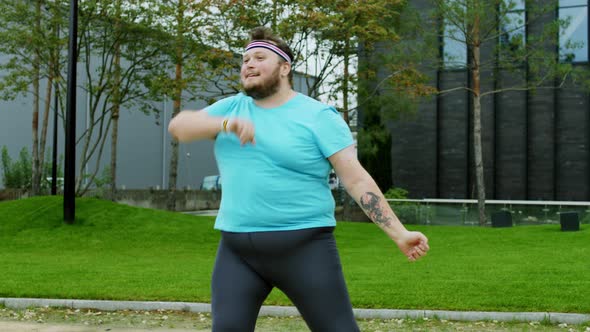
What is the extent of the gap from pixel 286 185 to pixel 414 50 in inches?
951

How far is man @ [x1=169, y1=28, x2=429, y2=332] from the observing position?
10.3ft

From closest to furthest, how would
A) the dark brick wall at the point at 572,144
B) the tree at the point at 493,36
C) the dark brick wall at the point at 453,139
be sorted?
the tree at the point at 493,36 → the dark brick wall at the point at 572,144 → the dark brick wall at the point at 453,139

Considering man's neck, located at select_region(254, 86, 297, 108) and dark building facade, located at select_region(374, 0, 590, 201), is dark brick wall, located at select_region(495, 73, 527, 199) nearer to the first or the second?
dark building facade, located at select_region(374, 0, 590, 201)

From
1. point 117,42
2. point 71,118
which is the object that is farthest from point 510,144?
point 71,118

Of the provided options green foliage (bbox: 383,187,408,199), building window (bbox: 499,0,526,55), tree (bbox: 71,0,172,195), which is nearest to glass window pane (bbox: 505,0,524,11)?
building window (bbox: 499,0,526,55)

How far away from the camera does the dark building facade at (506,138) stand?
32031mm

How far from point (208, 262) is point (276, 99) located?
36.8 ft

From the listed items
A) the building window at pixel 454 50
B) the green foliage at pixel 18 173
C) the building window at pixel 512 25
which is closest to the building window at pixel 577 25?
the building window at pixel 512 25

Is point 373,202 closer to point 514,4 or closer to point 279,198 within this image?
point 279,198

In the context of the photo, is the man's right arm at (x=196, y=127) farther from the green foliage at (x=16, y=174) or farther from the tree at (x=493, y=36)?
the green foliage at (x=16, y=174)

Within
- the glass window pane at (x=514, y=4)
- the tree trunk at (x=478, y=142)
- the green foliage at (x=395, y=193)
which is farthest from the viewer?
the green foliage at (x=395, y=193)

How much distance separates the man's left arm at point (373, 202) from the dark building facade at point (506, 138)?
28855 millimetres

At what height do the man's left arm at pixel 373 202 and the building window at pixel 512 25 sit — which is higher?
the building window at pixel 512 25

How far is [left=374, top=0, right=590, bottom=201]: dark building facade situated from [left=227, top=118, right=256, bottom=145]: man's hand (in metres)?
29.1
